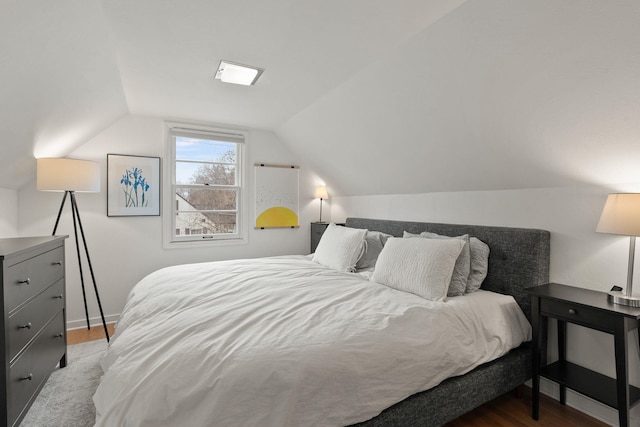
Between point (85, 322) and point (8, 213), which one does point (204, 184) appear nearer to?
point (8, 213)

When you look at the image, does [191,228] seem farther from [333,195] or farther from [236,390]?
[236,390]

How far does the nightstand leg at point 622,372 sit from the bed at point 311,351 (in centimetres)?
49

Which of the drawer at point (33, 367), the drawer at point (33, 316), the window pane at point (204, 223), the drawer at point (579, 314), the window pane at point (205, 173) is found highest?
the window pane at point (205, 173)

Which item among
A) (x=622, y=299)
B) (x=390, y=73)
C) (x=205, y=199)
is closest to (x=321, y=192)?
(x=205, y=199)

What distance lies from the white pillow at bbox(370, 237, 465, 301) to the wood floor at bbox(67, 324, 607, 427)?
2.37 ft

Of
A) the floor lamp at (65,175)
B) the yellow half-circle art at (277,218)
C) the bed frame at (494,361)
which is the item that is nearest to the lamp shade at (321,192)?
the yellow half-circle art at (277,218)

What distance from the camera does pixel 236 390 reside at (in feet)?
3.82

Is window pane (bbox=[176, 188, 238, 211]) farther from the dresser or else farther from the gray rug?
the gray rug

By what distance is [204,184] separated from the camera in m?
4.04

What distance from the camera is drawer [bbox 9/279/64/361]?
163 centimetres

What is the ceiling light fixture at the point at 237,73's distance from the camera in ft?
7.76

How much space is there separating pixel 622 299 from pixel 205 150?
162 inches

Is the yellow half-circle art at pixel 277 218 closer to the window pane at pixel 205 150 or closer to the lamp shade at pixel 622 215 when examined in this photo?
the window pane at pixel 205 150

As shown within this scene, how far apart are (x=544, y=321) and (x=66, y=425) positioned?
9.48ft
